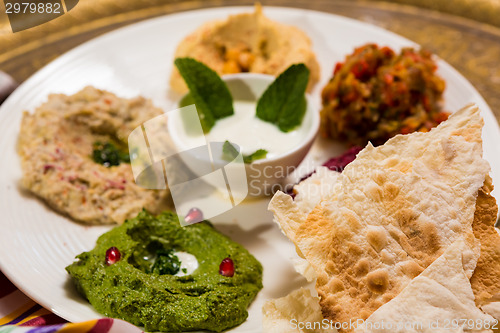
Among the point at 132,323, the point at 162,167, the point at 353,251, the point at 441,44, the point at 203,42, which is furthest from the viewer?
the point at 441,44

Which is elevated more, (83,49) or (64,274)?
(83,49)

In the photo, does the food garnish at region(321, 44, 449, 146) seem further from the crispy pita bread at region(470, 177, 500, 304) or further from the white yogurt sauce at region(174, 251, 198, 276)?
the white yogurt sauce at region(174, 251, 198, 276)

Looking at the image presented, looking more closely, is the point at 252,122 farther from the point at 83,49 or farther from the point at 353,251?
the point at 83,49

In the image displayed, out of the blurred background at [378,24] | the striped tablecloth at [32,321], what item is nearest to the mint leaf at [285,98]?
the striped tablecloth at [32,321]

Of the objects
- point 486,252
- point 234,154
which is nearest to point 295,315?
point 486,252

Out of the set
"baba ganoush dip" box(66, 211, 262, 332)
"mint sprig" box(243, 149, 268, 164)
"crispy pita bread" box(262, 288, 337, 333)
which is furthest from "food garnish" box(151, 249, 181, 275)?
"mint sprig" box(243, 149, 268, 164)

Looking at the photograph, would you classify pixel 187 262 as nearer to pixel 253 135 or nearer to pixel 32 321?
pixel 32 321

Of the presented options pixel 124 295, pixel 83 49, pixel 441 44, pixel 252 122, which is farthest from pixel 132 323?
pixel 441 44

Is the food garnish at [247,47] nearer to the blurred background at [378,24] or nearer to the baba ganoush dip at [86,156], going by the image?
the baba ganoush dip at [86,156]
